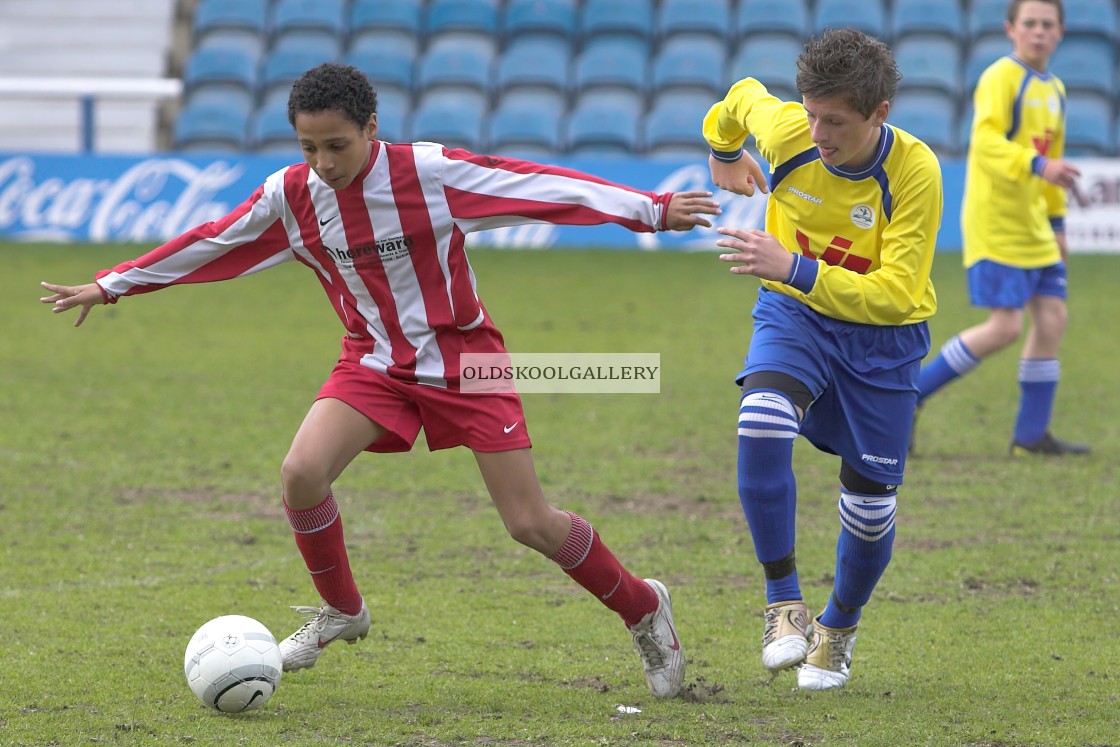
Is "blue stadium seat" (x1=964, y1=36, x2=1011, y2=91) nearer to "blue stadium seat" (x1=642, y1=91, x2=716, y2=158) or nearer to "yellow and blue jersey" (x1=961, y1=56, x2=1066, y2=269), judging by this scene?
"blue stadium seat" (x1=642, y1=91, x2=716, y2=158)

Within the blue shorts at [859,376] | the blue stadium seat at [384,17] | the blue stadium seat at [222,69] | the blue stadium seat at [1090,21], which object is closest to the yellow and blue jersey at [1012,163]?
the blue shorts at [859,376]

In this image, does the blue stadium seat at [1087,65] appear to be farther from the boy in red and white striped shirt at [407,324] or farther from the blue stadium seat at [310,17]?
the boy in red and white striped shirt at [407,324]

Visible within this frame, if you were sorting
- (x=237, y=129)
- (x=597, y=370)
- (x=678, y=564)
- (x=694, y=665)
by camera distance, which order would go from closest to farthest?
(x=694, y=665)
(x=678, y=564)
(x=597, y=370)
(x=237, y=129)

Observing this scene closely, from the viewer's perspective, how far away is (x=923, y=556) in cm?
515

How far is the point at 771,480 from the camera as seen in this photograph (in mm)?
3686

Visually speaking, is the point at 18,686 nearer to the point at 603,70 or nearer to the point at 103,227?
the point at 103,227

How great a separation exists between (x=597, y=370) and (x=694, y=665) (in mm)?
4558

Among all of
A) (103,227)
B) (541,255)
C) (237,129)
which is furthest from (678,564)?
(237,129)

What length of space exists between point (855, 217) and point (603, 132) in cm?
1248

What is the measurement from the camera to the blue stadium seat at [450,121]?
639 inches

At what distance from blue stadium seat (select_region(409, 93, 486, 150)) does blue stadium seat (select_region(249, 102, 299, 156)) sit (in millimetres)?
1432

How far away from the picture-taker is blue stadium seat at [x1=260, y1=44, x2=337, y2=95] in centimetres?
1712

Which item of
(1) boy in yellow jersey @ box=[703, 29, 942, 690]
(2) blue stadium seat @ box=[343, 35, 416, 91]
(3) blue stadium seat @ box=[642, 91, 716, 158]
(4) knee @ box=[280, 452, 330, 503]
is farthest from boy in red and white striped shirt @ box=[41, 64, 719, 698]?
(2) blue stadium seat @ box=[343, 35, 416, 91]

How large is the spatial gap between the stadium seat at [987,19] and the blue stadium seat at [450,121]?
609 cm
